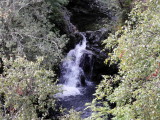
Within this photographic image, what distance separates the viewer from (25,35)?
32.9 feet

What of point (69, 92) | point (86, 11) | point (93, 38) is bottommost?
point (69, 92)

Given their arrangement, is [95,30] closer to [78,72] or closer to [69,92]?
[78,72]

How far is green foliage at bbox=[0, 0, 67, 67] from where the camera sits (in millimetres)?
9680

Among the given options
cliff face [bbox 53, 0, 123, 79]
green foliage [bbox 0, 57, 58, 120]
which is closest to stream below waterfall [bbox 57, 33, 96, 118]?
cliff face [bbox 53, 0, 123, 79]

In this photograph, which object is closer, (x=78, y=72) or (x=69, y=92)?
(x=69, y=92)

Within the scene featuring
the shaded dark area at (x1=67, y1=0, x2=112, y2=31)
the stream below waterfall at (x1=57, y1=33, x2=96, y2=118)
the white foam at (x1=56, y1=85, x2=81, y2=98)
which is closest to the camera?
the white foam at (x1=56, y1=85, x2=81, y2=98)

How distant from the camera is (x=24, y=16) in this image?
1052cm

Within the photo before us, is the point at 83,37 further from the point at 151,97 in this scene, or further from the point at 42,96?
the point at 151,97

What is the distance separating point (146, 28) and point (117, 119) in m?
2.39

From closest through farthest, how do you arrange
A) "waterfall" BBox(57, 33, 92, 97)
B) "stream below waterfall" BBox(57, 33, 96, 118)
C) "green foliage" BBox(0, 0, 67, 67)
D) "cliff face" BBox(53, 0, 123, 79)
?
1. "green foliage" BBox(0, 0, 67, 67)
2. "stream below waterfall" BBox(57, 33, 96, 118)
3. "waterfall" BBox(57, 33, 92, 97)
4. "cliff face" BBox(53, 0, 123, 79)

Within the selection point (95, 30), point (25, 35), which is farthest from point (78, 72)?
point (25, 35)

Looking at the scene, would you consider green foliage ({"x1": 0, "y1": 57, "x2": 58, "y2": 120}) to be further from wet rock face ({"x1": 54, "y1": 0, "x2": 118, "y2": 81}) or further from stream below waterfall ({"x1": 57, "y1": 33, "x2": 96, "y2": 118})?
wet rock face ({"x1": 54, "y1": 0, "x2": 118, "y2": 81})

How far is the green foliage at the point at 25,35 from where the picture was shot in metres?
9.68

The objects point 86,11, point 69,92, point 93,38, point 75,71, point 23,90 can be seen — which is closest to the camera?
point 23,90
